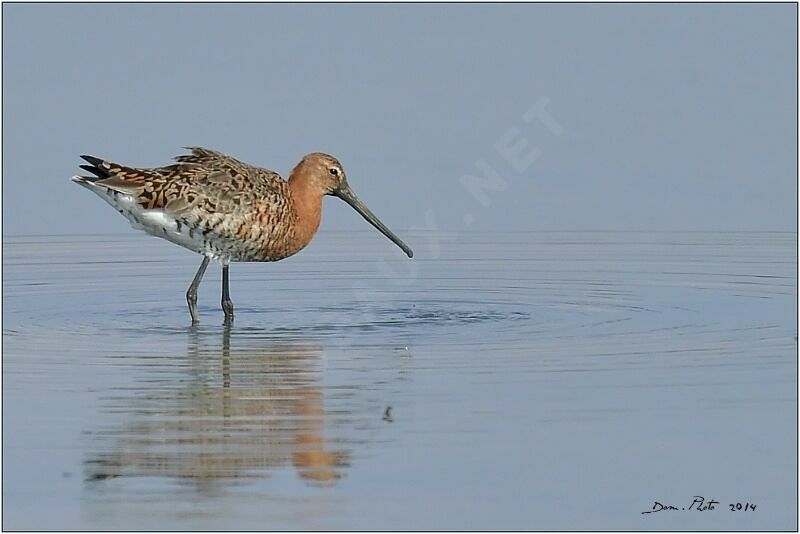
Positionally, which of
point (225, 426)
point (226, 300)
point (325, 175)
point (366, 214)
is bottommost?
point (225, 426)

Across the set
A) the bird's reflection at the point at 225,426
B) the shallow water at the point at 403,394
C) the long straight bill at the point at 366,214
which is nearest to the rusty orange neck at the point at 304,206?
the long straight bill at the point at 366,214

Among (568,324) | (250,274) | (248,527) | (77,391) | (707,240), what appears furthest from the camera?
(707,240)

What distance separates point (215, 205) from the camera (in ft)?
50.0

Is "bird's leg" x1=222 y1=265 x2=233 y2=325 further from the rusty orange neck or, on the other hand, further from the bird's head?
the bird's head

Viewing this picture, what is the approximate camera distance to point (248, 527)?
333 inches

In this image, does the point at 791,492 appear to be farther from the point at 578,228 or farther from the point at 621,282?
Result: the point at 578,228

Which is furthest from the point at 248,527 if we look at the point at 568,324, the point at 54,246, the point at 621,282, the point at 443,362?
the point at 54,246

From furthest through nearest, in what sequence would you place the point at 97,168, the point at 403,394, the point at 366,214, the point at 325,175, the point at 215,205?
the point at 366,214 < the point at 325,175 < the point at 97,168 < the point at 215,205 < the point at 403,394

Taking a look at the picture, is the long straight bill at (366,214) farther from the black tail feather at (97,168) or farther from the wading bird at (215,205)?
the black tail feather at (97,168)

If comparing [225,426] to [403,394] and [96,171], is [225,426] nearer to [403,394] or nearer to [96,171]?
[403,394]

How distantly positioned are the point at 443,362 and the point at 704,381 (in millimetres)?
1881

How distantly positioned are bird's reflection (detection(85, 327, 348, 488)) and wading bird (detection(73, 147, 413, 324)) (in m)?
2.49

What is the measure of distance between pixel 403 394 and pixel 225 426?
135 cm

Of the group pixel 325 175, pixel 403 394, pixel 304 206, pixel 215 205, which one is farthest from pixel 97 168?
pixel 403 394
